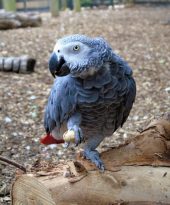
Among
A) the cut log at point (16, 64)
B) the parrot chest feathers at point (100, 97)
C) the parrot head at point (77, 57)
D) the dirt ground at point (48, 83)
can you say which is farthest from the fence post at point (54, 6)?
the parrot head at point (77, 57)

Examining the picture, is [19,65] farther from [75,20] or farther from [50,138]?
[75,20]

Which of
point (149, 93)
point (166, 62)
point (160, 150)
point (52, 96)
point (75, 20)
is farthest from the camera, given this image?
point (75, 20)

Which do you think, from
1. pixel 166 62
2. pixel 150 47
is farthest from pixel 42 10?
pixel 166 62

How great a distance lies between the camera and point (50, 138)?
2008 millimetres

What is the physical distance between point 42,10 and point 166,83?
6.58 m

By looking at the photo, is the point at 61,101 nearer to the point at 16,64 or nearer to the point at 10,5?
the point at 16,64

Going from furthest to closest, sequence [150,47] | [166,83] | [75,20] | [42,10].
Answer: [42,10] → [75,20] → [150,47] → [166,83]

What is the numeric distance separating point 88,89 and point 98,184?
380 mm

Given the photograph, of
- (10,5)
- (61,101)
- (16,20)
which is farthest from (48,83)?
(10,5)

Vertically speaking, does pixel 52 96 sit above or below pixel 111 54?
below

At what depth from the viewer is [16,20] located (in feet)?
20.6

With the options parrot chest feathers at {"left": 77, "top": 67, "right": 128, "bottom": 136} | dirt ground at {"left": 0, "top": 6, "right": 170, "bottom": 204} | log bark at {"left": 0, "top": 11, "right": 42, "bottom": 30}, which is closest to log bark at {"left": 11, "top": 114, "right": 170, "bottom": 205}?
parrot chest feathers at {"left": 77, "top": 67, "right": 128, "bottom": 136}

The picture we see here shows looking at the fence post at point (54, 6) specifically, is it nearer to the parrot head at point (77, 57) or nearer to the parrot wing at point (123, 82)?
the parrot wing at point (123, 82)

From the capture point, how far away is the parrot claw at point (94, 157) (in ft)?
5.26
